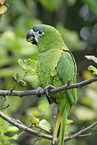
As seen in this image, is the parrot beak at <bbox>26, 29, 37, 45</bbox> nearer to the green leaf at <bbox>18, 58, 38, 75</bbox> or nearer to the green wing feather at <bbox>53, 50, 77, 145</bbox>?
the green wing feather at <bbox>53, 50, 77, 145</bbox>

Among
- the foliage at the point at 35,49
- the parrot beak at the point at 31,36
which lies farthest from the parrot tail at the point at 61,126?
the parrot beak at the point at 31,36

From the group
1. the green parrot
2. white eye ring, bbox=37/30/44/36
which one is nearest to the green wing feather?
the green parrot

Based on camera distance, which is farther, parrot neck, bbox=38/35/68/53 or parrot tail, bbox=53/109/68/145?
parrot neck, bbox=38/35/68/53

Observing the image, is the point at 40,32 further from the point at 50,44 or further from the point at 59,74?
the point at 59,74

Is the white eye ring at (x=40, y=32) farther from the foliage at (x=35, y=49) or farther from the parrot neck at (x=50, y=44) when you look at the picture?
the foliage at (x=35, y=49)

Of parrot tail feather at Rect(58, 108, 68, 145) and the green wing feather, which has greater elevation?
the green wing feather

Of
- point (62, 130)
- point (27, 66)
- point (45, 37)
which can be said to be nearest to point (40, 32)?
point (45, 37)

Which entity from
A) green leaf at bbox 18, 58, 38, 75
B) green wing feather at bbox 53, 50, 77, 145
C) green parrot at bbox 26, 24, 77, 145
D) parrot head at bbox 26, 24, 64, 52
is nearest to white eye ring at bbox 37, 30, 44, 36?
parrot head at bbox 26, 24, 64, 52

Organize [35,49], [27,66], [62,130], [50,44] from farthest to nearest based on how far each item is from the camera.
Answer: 1. [35,49]
2. [50,44]
3. [62,130]
4. [27,66]

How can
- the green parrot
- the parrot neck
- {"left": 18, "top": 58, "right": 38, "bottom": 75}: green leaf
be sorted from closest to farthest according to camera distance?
{"left": 18, "top": 58, "right": 38, "bottom": 75}: green leaf < the green parrot < the parrot neck

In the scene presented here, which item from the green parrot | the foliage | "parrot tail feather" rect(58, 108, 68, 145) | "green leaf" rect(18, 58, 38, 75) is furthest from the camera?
the foliage

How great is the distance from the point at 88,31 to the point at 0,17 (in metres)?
2.58

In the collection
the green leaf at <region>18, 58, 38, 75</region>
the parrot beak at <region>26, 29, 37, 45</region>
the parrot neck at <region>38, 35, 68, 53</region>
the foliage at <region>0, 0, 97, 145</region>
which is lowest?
the foliage at <region>0, 0, 97, 145</region>

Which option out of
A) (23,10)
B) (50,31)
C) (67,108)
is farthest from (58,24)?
(67,108)
